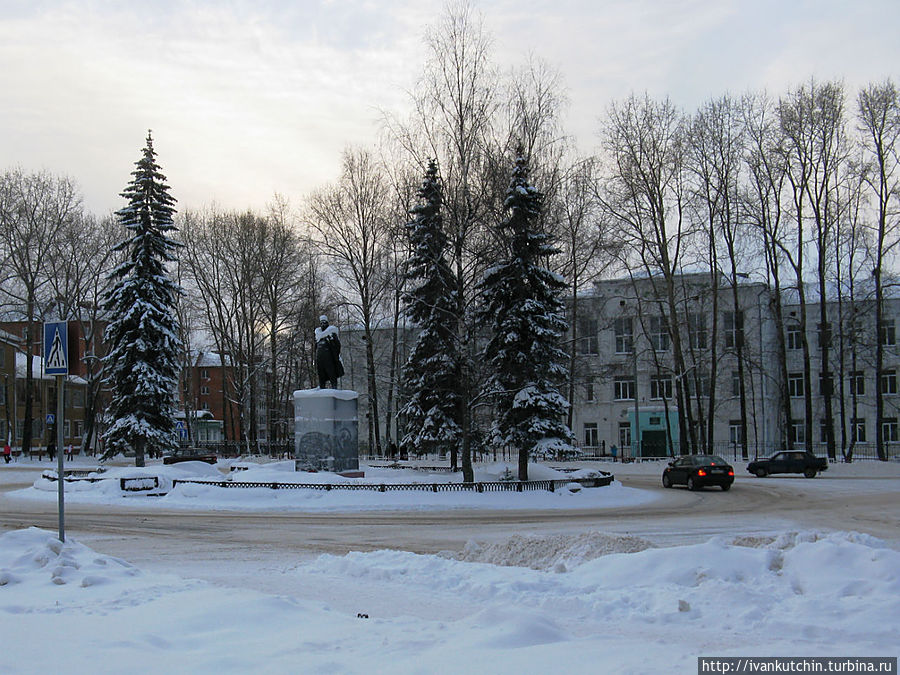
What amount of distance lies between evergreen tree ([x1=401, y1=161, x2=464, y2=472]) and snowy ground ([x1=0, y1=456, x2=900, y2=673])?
21994 mm

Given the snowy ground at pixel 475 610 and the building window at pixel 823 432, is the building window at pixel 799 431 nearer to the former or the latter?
the building window at pixel 823 432

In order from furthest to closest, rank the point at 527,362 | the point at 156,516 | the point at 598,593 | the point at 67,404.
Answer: the point at 67,404 < the point at 527,362 < the point at 156,516 < the point at 598,593

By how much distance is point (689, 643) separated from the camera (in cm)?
616

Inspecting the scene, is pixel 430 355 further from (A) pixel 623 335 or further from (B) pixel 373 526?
(A) pixel 623 335

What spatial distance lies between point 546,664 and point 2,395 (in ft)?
253

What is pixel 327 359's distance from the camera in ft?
90.1

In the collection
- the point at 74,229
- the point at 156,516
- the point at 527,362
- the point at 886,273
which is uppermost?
the point at 74,229

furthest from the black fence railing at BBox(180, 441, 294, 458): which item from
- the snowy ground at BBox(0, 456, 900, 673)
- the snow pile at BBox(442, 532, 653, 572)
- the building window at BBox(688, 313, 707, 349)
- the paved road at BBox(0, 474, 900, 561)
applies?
the snow pile at BBox(442, 532, 653, 572)

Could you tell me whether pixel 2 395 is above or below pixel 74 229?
below

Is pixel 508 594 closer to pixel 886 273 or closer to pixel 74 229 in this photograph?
pixel 886 273

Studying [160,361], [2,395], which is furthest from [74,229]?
[2,395]

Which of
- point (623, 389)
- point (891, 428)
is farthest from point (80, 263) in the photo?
point (891, 428)

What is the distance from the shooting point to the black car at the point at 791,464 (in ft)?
127

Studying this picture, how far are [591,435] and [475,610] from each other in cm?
5726
